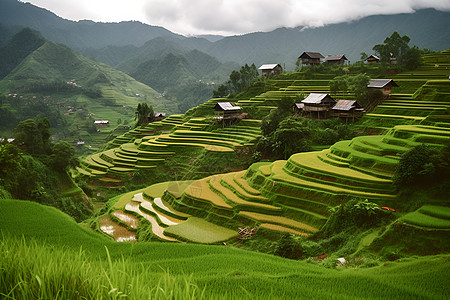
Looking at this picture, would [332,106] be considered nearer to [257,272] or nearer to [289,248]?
[289,248]

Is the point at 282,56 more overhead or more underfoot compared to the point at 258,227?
more overhead

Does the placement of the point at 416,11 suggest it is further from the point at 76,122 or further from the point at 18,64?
the point at 18,64

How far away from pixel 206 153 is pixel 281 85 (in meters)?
23.3

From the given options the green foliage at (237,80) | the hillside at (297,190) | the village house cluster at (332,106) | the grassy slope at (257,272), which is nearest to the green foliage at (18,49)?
the green foliage at (237,80)

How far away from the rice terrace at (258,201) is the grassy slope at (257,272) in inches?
2.0

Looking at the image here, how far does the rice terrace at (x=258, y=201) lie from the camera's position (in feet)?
16.5

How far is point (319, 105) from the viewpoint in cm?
2967

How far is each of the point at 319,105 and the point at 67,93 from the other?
7965 cm

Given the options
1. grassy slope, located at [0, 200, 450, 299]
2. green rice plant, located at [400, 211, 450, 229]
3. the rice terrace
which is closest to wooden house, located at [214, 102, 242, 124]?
the rice terrace

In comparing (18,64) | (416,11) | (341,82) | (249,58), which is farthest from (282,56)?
(341,82)

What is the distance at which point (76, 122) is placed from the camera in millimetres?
67188

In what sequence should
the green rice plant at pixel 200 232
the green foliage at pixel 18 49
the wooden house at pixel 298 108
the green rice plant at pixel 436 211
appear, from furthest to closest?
the green foliage at pixel 18 49
the wooden house at pixel 298 108
the green rice plant at pixel 200 232
the green rice plant at pixel 436 211

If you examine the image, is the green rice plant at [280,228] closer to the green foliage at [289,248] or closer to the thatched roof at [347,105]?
the green foliage at [289,248]

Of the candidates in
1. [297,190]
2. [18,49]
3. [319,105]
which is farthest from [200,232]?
[18,49]
